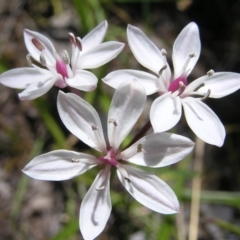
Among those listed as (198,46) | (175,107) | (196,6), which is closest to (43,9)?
(196,6)

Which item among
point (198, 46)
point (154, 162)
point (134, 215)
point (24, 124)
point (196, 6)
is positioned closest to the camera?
point (154, 162)

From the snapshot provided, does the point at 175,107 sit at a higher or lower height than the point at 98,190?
higher

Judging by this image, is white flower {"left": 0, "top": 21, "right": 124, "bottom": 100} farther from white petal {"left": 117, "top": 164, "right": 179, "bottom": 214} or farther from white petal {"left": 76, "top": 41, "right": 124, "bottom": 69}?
white petal {"left": 117, "top": 164, "right": 179, "bottom": 214}

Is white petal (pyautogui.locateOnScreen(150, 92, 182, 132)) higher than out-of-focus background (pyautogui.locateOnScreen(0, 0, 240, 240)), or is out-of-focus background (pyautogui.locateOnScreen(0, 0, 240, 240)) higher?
white petal (pyautogui.locateOnScreen(150, 92, 182, 132))

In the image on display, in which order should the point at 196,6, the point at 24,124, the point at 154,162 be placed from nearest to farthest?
the point at 154,162 → the point at 24,124 → the point at 196,6

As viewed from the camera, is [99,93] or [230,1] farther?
[230,1]

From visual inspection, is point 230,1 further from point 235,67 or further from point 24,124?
point 24,124

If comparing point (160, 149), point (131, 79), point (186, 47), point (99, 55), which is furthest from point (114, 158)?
point (186, 47)

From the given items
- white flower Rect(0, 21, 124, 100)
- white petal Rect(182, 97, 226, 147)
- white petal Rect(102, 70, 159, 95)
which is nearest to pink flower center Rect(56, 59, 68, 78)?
white flower Rect(0, 21, 124, 100)
